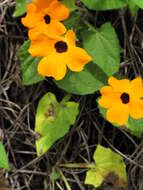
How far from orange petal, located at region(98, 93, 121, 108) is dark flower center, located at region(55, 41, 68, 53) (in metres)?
0.16

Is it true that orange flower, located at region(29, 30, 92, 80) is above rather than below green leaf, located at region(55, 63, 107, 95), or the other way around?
above

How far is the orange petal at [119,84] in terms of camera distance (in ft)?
3.88

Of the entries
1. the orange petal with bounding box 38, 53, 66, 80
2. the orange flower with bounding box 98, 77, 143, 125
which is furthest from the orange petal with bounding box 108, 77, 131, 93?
the orange petal with bounding box 38, 53, 66, 80

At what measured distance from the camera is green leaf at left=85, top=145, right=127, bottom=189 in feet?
4.28

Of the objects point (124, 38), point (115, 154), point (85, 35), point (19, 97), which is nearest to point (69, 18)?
point (85, 35)

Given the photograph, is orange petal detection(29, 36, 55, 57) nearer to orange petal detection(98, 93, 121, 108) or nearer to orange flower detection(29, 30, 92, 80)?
orange flower detection(29, 30, 92, 80)

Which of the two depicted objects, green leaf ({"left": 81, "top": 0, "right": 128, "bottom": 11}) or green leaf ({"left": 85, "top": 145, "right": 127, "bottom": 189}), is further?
green leaf ({"left": 85, "top": 145, "right": 127, "bottom": 189})

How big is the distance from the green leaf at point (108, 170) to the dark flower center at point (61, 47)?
32 cm

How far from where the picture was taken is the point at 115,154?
131 centimetres

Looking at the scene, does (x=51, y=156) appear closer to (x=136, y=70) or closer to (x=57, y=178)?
(x=57, y=178)

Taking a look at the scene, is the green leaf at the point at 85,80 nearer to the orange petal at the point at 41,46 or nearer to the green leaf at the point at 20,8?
the orange petal at the point at 41,46

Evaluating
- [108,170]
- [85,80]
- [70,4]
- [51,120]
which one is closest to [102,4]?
[70,4]

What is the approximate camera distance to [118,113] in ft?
3.82

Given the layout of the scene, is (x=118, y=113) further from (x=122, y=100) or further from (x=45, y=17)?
(x=45, y=17)
